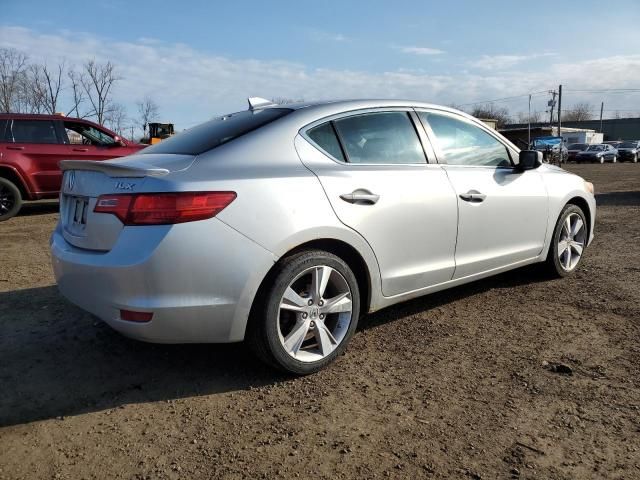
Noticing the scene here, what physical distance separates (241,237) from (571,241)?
360 cm

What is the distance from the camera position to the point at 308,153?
3012 mm

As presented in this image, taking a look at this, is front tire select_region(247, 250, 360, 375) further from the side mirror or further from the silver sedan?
the side mirror

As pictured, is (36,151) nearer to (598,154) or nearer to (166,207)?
(166,207)

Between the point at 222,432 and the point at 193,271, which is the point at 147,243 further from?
the point at 222,432

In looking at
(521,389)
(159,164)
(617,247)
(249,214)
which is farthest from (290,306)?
(617,247)

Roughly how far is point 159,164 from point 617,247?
226 inches

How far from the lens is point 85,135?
9820 millimetres

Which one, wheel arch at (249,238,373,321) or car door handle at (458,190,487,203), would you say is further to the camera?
car door handle at (458,190,487,203)

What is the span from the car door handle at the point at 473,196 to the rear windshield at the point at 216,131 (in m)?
1.36

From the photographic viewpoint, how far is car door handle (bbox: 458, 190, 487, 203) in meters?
3.63

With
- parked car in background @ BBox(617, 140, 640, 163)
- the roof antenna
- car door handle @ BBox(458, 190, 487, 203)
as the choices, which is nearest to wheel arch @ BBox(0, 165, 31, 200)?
the roof antenna

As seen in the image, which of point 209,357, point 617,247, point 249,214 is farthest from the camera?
point 617,247

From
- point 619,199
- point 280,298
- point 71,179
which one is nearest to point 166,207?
point 280,298

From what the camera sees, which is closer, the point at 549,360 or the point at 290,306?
the point at 290,306
